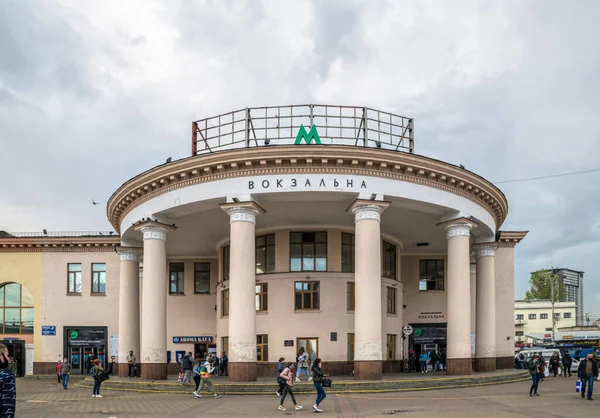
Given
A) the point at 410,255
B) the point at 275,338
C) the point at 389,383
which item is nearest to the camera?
the point at 389,383

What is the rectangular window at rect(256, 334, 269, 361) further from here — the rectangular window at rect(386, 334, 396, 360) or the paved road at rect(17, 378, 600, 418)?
the paved road at rect(17, 378, 600, 418)

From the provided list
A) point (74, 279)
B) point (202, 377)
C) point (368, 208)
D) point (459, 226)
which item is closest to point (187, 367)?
point (202, 377)

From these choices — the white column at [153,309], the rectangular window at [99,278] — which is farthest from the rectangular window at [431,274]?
the rectangular window at [99,278]

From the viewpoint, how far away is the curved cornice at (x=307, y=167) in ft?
84.4

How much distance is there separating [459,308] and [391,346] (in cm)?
696

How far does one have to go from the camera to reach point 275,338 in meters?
31.9

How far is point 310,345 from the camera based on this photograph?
104 feet

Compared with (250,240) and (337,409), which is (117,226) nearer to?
(250,240)

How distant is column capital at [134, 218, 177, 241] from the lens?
29.3 metres

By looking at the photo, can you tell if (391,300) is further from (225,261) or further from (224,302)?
(225,261)

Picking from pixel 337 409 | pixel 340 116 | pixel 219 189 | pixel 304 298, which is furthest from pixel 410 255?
pixel 337 409

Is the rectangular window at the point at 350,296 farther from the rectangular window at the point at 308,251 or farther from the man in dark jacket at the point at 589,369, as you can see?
the man in dark jacket at the point at 589,369

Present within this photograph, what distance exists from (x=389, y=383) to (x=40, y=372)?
25.9m

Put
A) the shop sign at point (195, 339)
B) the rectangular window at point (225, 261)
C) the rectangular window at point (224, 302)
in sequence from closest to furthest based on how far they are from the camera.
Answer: the rectangular window at point (224, 302), the rectangular window at point (225, 261), the shop sign at point (195, 339)
